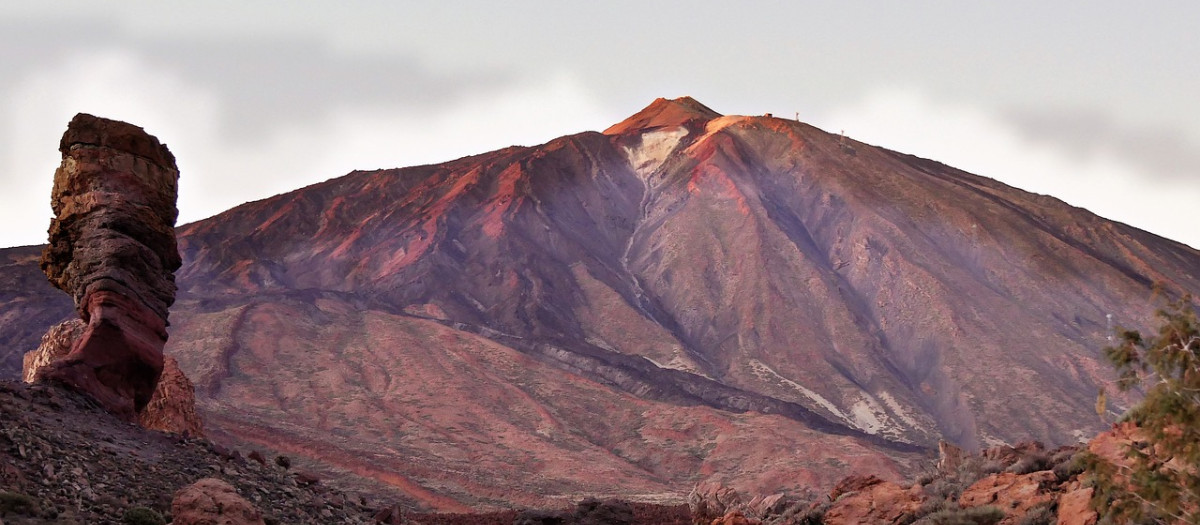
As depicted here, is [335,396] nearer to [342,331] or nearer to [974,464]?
[342,331]

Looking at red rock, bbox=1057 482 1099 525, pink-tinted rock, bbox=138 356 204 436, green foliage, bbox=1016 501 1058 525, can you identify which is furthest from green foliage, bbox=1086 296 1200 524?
pink-tinted rock, bbox=138 356 204 436

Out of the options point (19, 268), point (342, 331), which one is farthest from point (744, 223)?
point (19, 268)

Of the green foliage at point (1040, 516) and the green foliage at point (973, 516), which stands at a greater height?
the green foliage at point (1040, 516)

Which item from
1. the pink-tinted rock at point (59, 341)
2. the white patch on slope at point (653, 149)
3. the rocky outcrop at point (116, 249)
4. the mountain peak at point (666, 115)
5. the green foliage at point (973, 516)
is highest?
the mountain peak at point (666, 115)

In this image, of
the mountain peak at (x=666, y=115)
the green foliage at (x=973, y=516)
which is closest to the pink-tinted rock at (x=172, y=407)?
the green foliage at (x=973, y=516)

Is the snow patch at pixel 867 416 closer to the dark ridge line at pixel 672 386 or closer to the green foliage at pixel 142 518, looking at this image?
the dark ridge line at pixel 672 386

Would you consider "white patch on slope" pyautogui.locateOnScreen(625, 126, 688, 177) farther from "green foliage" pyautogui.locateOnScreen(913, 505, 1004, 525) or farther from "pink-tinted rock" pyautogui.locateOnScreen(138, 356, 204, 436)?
"green foliage" pyautogui.locateOnScreen(913, 505, 1004, 525)

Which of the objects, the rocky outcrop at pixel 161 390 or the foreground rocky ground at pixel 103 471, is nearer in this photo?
the foreground rocky ground at pixel 103 471

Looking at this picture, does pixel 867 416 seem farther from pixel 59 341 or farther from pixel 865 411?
pixel 59 341
